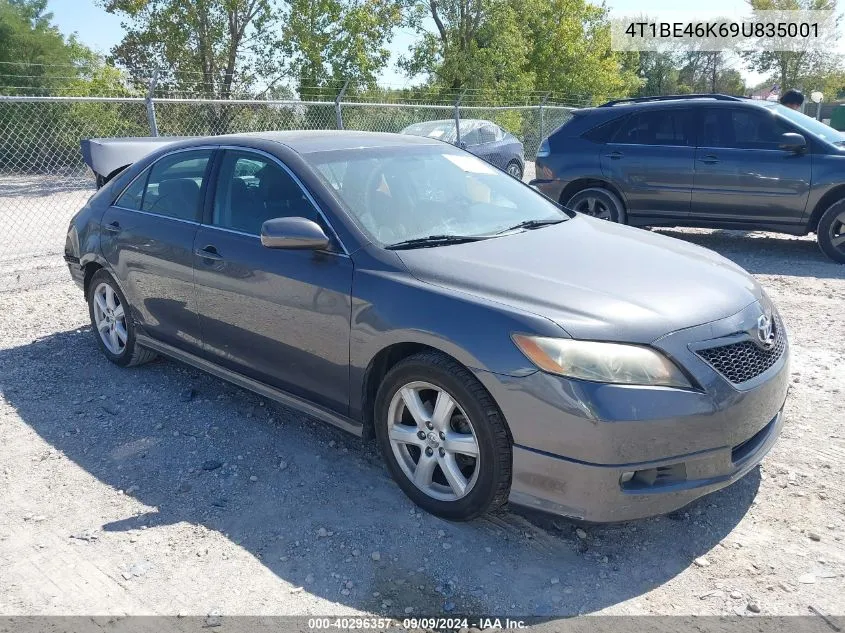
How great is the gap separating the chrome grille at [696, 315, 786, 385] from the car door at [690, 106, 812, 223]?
218 inches

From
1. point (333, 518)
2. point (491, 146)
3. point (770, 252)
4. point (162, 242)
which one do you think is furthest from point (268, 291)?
point (491, 146)

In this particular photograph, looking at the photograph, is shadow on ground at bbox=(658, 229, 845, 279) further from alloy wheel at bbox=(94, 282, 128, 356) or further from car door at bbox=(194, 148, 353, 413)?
alloy wheel at bbox=(94, 282, 128, 356)

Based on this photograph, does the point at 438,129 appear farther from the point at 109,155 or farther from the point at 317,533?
the point at 317,533

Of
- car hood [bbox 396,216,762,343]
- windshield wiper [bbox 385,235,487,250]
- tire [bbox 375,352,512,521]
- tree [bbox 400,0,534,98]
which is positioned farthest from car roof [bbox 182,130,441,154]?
tree [bbox 400,0,534,98]

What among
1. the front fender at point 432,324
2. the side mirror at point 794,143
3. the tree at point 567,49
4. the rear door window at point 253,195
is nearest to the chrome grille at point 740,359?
the front fender at point 432,324

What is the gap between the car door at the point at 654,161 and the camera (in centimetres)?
869

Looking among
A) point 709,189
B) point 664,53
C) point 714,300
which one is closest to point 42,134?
point 709,189

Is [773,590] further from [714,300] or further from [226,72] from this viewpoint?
[226,72]

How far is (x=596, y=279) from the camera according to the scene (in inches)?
130

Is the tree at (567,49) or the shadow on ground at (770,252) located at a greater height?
the tree at (567,49)

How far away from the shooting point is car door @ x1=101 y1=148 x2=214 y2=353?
444 cm

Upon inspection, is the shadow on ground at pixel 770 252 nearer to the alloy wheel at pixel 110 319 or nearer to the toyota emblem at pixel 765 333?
the toyota emblem at pixel 765 333

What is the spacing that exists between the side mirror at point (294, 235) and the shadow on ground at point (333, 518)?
1170 mm

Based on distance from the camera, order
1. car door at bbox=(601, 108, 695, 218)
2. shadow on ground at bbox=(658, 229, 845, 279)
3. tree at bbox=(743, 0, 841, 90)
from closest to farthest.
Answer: shadow on ground at bbox=(658, 229, 845, 279), car door at bbox=(601, 108, 695, 218), tree at bbox=(743, 0, 841, 90)
